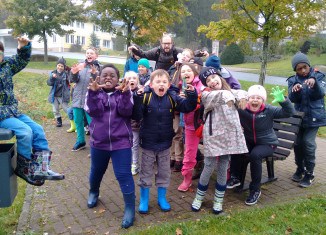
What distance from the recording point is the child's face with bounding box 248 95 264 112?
14.2 feet

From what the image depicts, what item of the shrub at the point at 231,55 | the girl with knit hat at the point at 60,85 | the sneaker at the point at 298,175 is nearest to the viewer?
the sneaker at the point at 298,175

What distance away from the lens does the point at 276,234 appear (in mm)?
3635

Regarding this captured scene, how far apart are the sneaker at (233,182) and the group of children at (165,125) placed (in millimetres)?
86

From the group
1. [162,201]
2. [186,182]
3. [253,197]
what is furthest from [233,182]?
[162,201]

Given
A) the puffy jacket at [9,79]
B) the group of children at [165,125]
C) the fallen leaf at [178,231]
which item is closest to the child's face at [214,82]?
the group of children at [165,125]

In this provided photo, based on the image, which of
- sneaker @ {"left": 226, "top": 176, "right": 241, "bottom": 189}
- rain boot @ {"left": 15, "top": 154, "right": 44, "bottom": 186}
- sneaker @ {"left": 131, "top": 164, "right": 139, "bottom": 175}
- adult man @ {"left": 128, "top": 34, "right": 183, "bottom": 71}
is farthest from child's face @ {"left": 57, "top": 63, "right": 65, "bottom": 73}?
sneaker @ {"left": 226, "top": 176, "right": 241, "bottom": 189}

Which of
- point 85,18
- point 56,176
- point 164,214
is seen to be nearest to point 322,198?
point 164,214

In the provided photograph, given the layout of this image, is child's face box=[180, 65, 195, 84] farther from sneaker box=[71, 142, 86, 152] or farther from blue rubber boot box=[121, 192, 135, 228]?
sneaker box=[71, 142, 86, 152]

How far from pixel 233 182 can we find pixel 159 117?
1.67 metres

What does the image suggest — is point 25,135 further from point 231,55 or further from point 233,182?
point 231,55

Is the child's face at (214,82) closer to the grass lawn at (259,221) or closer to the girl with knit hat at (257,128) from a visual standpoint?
the girl with knit hat at (257,128)

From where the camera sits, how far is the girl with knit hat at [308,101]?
477 centimetres

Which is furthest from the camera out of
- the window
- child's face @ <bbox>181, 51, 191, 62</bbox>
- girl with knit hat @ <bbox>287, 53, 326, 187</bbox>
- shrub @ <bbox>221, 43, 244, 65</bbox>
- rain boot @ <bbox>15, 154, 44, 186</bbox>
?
the window

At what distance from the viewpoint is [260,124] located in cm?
441
